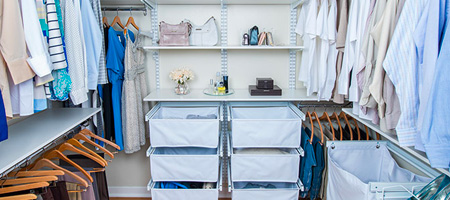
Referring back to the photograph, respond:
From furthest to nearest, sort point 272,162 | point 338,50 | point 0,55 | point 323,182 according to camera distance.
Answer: point 323,182, point 272,162, point 338,50, point 0,55

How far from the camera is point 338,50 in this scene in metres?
1.94

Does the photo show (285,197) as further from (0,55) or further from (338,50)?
(0,55)

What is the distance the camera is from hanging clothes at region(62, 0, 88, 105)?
1559 mm

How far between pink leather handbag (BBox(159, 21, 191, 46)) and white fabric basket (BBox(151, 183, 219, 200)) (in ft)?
3.77

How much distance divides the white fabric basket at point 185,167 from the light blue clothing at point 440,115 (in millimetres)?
1448

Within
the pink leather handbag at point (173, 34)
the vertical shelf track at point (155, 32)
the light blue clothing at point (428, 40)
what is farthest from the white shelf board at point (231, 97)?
the light blue clothing at point (428, 40)

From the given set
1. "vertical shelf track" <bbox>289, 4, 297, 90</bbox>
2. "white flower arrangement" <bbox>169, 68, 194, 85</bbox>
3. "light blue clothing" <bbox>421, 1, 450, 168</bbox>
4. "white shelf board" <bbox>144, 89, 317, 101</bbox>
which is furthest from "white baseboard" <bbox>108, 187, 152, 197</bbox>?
"light blue clothing" <bbox>421, 1, 450, 168</bbox>

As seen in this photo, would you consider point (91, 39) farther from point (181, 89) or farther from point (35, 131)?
point (181, 89)

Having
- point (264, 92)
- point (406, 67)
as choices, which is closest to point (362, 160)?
point (264, 92)

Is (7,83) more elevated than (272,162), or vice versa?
(7,83)

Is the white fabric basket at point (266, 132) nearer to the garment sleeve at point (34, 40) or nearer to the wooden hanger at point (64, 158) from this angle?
the wooden hanger at point (64, 158)

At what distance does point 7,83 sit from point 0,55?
0.37 ft

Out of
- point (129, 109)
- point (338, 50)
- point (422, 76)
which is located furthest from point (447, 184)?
point (129, 109)

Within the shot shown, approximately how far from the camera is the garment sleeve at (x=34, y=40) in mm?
1252
